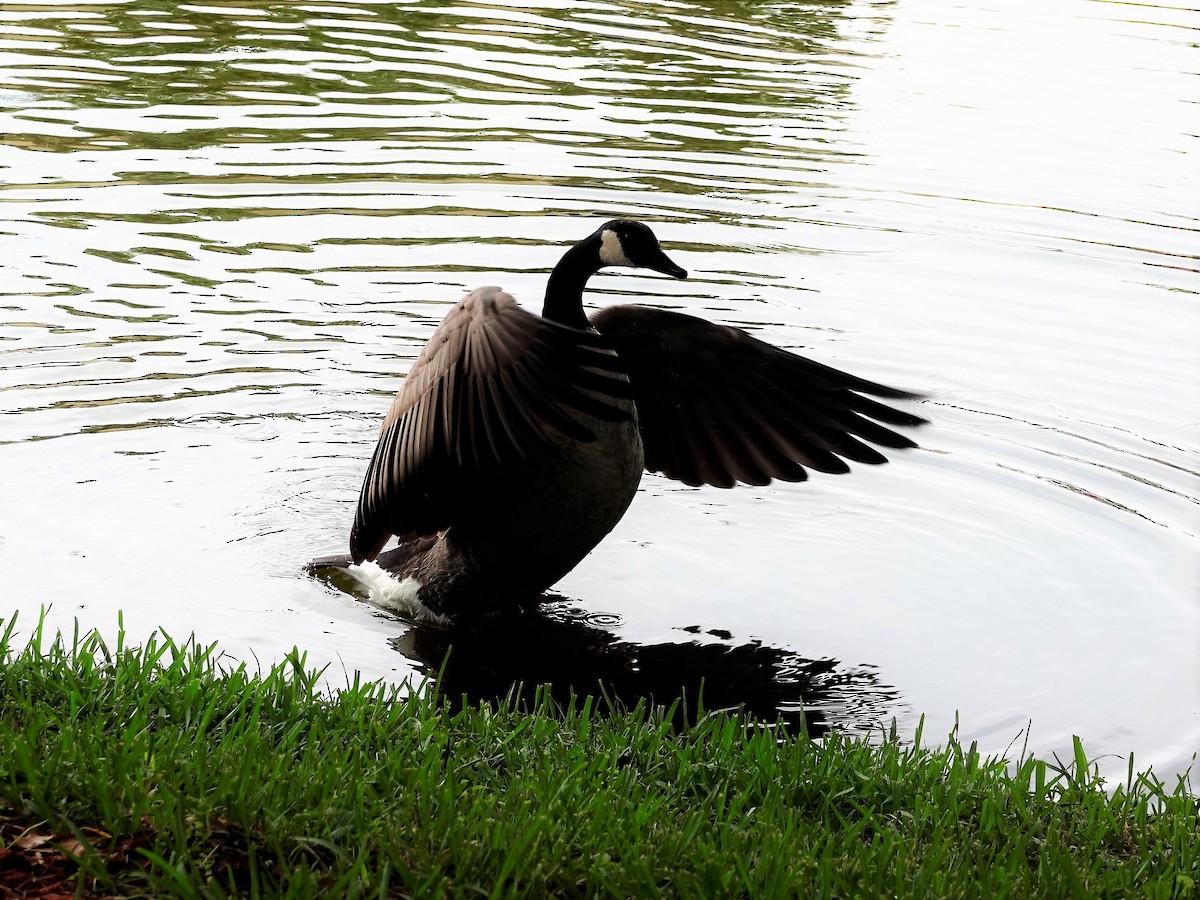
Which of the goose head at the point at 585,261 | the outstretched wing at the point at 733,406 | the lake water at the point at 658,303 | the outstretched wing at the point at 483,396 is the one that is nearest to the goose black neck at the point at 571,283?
the goose head at the point at 585,261

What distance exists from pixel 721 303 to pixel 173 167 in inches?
202

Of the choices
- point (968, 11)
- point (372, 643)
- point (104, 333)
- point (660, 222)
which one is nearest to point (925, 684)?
point (372, 643)

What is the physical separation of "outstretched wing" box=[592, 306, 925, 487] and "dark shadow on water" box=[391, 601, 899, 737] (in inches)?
31.6

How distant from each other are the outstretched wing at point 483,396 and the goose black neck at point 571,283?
0.97 m

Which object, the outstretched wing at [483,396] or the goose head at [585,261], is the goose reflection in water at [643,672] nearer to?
the outstretched wing at [483,396]

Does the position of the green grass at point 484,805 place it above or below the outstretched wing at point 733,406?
below

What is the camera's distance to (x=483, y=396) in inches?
200

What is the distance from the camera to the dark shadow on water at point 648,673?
5.85m

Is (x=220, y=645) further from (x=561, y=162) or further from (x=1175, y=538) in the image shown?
(x=561, y=162)

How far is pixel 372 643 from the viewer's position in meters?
6.23

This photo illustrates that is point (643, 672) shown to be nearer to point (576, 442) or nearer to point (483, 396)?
point (576, 442)

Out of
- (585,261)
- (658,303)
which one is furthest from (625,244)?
(658,303)

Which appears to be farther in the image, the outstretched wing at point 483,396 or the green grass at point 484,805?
the outstretched wing at point 483,396

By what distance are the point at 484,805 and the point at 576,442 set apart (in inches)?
99.3
